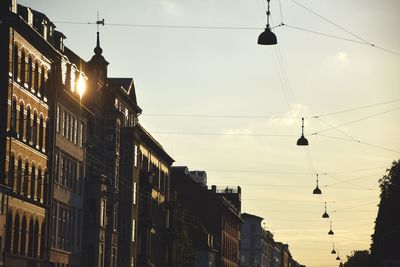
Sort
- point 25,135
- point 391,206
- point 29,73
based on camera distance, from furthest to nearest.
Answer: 1. point 391,206
2. point 29,73
3. point 25,135

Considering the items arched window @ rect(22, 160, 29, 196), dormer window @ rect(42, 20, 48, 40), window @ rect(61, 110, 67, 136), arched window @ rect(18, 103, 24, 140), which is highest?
dormer window @ rect(42, 20, 48, 40)

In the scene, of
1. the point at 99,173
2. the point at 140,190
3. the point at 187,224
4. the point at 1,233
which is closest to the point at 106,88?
the point at 99,173

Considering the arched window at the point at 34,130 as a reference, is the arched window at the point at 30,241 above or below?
below

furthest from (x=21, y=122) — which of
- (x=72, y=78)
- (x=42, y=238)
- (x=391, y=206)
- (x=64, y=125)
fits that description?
(x=391, y=206)

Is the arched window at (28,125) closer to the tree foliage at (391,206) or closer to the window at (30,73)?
the window at (30,73)

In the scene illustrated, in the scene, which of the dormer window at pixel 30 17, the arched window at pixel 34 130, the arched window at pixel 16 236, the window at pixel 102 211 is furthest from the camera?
the window at pixel 102 211

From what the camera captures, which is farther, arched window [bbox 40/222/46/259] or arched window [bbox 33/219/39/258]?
arched window [bbox 40/222/46/259]

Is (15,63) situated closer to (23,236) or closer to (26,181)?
(26,181)

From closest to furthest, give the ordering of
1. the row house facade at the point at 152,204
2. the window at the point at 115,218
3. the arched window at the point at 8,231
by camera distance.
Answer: the arched window at the point at 8,231
the window at the point at 115,218
the row house facade at the point at 152,204

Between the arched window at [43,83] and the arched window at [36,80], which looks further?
the arched window at [43,83]

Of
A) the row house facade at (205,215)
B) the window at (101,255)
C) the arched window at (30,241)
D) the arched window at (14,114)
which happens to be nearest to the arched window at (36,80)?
the arched window at (14,114)

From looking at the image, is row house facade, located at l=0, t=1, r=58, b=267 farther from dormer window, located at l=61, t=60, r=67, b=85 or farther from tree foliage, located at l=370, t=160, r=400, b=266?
tree foliage, located at l=370, t=160, r=400, b=266

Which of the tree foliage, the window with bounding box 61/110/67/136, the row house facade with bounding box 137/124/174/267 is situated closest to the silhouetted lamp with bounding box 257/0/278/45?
the window with bounding box 61/110/67/136

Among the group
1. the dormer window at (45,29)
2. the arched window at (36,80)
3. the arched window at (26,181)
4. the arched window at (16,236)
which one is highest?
the dormer window at (45,29)
